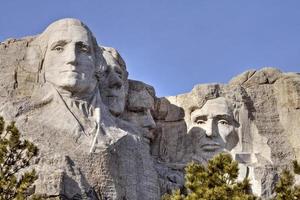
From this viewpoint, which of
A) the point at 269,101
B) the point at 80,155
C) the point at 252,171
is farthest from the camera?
the point at 269,101

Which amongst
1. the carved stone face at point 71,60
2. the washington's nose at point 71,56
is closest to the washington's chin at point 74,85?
the carved stone face at point 71,60

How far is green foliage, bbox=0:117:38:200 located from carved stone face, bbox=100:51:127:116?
3.21m

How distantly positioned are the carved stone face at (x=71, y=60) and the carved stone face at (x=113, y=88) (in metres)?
0.57

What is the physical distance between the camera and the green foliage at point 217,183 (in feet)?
52.5

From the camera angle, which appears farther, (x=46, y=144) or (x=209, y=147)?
(x=209, y=147)

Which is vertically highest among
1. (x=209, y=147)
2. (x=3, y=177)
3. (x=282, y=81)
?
(x=282, y=81)

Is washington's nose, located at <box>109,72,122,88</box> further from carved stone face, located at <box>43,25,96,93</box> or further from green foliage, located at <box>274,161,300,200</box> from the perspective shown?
green foliage, located at <box>274,161,300,200</box>

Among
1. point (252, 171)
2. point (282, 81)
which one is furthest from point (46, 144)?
point (282, 81)

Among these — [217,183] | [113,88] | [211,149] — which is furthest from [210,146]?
[217,183]

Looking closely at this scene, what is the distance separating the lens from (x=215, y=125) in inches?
843

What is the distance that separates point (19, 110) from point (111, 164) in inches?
69.9

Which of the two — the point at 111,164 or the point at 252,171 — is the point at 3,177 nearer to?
the point at 111,164

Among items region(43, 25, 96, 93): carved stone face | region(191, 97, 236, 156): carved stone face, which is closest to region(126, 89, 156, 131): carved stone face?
region(191, 97, 236, 156): carved stone face

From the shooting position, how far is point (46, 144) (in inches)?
734
